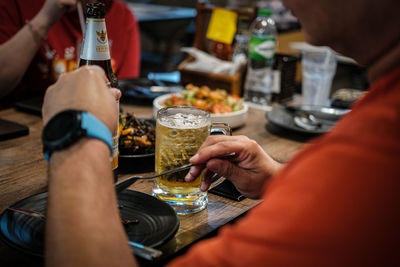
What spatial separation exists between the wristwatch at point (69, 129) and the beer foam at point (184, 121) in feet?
1.00

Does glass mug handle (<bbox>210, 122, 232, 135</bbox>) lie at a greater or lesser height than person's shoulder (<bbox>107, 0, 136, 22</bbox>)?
lesser

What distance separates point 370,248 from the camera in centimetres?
49

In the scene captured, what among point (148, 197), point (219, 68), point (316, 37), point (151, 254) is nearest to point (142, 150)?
point (148, 197)

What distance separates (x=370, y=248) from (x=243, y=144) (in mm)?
518

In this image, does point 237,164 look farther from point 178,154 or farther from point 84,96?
point 84,96

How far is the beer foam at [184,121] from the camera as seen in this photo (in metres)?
1.01

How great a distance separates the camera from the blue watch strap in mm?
699

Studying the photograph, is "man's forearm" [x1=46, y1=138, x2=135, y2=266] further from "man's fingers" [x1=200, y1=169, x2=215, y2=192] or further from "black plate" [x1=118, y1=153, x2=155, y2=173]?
"black plate" [x1=118, y1=153, x2=155, y2=173]

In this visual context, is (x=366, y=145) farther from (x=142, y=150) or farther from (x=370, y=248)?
(x=142, y=150)

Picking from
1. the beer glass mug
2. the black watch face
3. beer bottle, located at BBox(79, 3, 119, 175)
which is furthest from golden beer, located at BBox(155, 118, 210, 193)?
the black watch face

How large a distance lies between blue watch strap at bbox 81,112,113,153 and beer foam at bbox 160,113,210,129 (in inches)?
11.6

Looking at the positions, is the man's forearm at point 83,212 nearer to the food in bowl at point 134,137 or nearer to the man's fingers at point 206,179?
the man's fingers at point 206,179

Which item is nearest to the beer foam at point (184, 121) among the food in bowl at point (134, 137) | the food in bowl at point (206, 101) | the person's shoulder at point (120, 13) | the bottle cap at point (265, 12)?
the food in bowl at point (134, 137)

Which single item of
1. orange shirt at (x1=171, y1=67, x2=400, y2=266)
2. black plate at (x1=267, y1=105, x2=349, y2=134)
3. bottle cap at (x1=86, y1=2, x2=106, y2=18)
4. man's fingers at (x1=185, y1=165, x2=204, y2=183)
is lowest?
black plate at (x1=267, y1=105, x2=349, y2=134)
